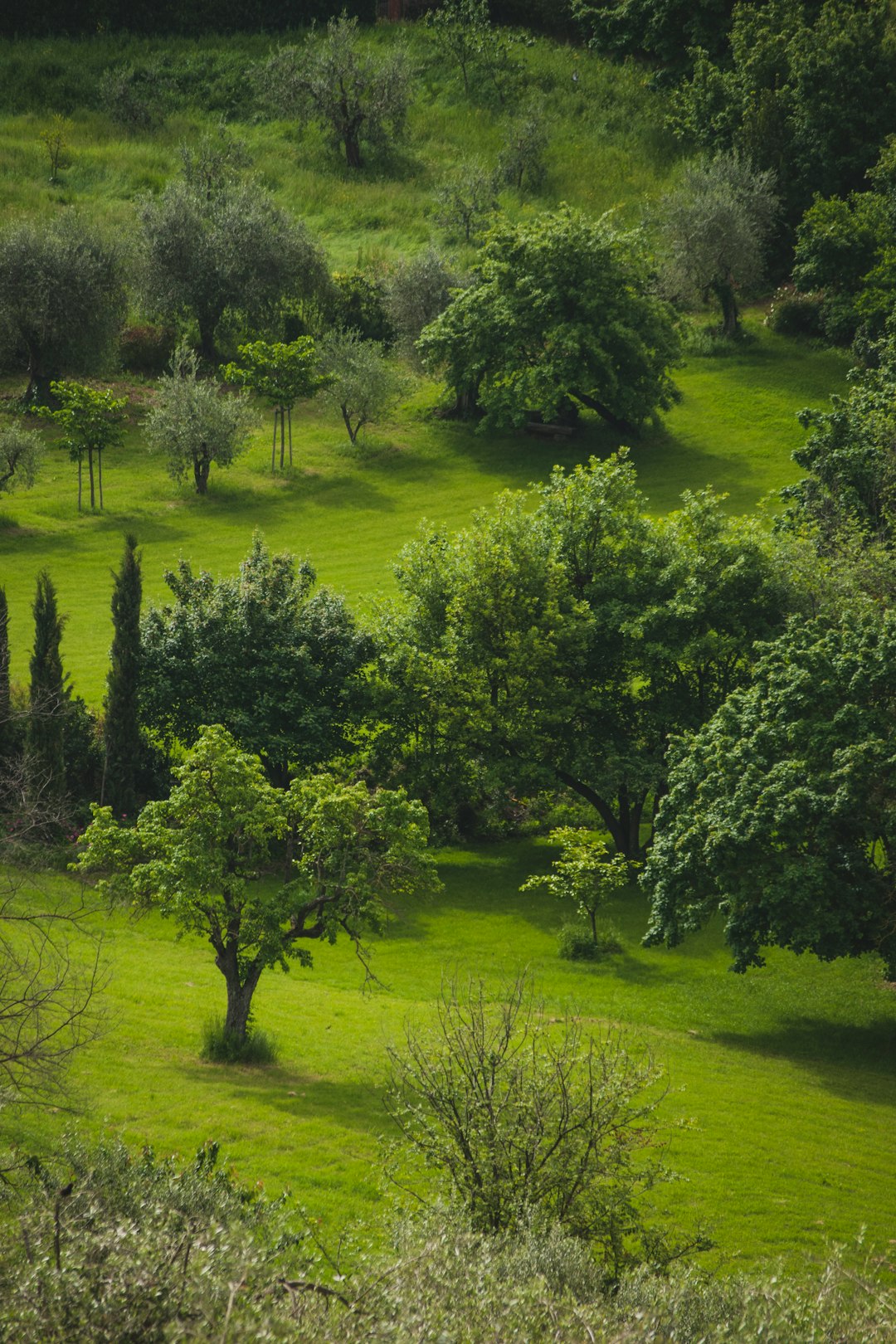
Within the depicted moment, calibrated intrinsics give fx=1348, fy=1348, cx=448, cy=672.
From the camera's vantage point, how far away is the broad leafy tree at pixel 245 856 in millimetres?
24188

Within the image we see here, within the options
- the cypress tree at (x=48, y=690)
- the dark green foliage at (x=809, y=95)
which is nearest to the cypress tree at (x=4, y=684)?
the cypress tree at (x=48, y=690)

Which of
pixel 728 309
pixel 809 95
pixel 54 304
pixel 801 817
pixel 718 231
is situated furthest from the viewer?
pixel 809 95

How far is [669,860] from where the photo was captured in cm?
3084

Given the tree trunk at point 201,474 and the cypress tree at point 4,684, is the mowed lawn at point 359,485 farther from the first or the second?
the cypress tree at point 4,684

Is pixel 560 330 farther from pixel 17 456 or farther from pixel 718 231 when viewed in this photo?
pixel 17 456

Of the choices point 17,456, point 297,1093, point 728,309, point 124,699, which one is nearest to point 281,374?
point 17,456

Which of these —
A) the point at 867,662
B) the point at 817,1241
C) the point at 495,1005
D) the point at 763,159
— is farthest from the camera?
the point at 763,159

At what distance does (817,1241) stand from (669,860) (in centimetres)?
1133

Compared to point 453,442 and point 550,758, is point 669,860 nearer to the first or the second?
point 550,758

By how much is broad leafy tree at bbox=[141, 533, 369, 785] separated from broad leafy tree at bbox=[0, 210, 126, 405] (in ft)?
97.9

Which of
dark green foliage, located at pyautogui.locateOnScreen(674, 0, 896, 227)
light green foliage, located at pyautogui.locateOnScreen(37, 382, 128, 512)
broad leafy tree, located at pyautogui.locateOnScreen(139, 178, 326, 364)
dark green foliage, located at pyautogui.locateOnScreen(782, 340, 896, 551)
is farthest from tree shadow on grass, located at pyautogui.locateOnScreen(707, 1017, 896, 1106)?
dark green foliage, located at pyautogui.locateOnScreen(674, 0, 896, 227)

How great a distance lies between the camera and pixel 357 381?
65.6 metres

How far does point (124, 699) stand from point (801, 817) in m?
19.7

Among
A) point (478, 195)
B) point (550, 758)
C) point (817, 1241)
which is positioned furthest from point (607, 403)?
point (817, 1241)
